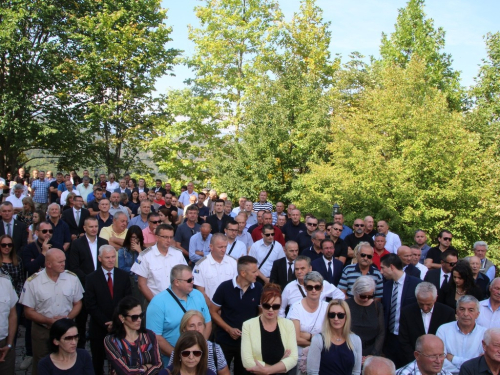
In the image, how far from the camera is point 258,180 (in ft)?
67.1

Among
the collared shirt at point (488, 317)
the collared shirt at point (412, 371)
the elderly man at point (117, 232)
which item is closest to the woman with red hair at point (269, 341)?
the collared shirt at point (412, 371)

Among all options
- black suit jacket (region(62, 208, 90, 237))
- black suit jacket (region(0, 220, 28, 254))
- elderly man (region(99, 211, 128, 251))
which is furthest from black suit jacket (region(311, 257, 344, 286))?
black suit jacket (region(62, 208, 90, 237))

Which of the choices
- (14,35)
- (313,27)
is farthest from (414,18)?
(14,35)

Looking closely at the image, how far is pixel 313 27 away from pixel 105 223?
22.8 m

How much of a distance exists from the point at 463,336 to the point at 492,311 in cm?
83

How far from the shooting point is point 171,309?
15.7ft

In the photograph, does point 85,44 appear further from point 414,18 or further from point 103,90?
point 414,18

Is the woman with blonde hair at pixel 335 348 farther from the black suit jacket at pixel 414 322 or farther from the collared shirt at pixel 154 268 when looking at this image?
the collared shirt at pixel 154 268

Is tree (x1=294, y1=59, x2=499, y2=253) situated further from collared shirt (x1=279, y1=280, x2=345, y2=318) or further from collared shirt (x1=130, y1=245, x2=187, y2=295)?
collared shirt (x1=130, y1=245, x2=187, y2=295)

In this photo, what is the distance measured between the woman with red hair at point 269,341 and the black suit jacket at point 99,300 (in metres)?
1.88

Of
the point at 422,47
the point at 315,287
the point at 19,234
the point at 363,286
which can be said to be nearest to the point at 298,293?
the point at 315,287

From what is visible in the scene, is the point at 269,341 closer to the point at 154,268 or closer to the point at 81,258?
the point at 154,268

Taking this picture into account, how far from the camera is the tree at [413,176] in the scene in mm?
17391

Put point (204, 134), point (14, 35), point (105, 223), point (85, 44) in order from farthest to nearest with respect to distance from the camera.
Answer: point (204, 134)
point (85, 44)
point (14, 35)
point (105, 223)
